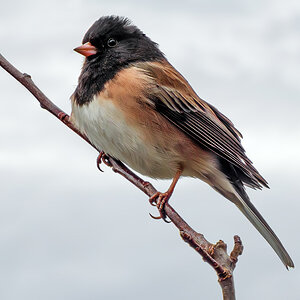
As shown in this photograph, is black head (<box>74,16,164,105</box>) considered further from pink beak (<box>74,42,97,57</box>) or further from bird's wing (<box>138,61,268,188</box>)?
bird's wing (<box>138,61,268,188</box>)

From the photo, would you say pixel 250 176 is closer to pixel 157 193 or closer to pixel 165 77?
pixel 157 193

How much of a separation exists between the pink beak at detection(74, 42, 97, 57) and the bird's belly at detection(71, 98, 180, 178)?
37 centimetres

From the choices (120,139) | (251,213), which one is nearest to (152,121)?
(120,139)

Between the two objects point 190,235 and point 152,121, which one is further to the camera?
point 152,121

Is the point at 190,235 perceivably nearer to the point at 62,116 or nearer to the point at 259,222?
the point at 259,222

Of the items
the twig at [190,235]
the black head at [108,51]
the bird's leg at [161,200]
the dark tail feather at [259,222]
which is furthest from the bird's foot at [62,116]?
the dark tail feather at [259,222]

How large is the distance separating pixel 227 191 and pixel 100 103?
1141mm

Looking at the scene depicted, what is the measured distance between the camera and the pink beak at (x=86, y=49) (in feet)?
11.4

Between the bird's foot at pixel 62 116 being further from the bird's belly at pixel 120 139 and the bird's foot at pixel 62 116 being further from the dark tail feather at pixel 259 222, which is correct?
the dark tail feather at pixel 259 222

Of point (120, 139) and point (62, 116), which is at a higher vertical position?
point (62, 116)

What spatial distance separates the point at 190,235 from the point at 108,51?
170 centimetres

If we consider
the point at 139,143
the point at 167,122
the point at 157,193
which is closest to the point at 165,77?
the point at 167,122

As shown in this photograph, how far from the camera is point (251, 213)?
11.5 feet

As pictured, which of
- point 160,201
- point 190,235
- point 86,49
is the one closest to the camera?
point 190,235
